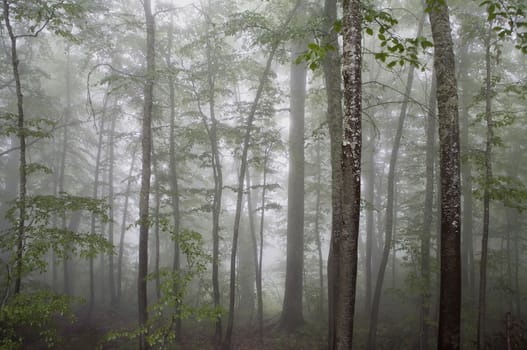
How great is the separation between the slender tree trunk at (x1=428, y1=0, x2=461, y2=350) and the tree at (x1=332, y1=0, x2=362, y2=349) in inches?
70.9

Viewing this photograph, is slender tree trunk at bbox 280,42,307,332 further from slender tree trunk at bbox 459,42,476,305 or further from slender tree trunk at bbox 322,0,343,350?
slender tree trunk at bbox 459,42,476,305

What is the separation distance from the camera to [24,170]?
22.5 feet

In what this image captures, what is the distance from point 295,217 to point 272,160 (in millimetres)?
2910

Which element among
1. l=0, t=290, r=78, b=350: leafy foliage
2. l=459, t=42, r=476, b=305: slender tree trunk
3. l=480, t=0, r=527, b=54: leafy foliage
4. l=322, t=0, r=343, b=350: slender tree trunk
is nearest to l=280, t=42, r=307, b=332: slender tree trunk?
l=322, t=0, r=343, b=350: slender tree trunk

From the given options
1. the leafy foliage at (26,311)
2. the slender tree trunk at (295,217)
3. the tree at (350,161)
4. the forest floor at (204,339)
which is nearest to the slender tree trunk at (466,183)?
the slender tree trunk at (295,217)

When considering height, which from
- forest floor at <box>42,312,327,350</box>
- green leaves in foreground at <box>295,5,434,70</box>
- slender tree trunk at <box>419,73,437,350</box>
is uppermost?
green leaves in foreground at <box>295,5,434,70</box>

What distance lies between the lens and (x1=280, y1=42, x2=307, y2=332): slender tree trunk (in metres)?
13.1

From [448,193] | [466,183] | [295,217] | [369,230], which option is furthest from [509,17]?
[369,230]

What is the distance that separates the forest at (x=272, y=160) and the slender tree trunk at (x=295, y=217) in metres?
0.07

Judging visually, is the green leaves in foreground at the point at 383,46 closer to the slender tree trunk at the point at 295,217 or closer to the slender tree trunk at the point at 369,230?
the slender tree trunk at the point at 295,217

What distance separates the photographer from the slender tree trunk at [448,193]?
189 inches

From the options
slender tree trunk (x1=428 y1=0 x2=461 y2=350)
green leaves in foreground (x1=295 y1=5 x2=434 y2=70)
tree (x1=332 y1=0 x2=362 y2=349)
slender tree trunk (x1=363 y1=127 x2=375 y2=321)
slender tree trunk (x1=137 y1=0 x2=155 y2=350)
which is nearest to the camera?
green leaves in foreground (x1=295 y1=5 x2=434 y2=70)

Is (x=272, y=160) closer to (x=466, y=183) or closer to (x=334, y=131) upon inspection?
(x=334, y=131)

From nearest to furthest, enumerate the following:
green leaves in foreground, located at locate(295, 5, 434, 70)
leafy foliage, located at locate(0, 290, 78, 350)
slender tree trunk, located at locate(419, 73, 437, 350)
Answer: green leaves in foreground, located at locate(295, 5, 434, 70)
leafy foliage, located at locate(0, 290, 78, 350)
slender tree trunk, located at locate(419, 73, 437, 350)
